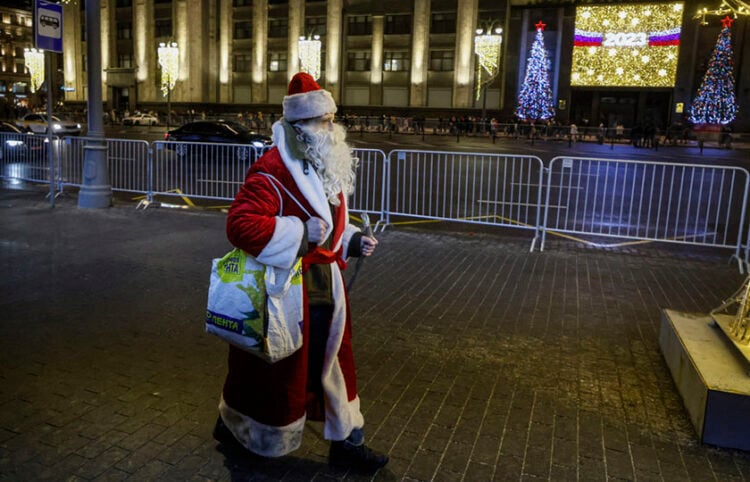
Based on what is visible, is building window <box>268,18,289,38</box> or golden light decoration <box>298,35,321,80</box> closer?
golden light decoration <box>298,35,321,80</box>

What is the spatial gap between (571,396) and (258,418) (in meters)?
2.28

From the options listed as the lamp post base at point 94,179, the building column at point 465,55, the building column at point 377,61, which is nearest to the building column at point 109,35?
the building column at point 377,61

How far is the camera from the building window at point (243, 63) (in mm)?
62562

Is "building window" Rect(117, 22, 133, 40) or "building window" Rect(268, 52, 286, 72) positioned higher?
"building window" Rect(117, 22, 133, 40)

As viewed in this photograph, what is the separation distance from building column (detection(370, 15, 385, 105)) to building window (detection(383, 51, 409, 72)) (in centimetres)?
57

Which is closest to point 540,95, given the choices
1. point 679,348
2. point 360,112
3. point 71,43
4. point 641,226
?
point 360,112

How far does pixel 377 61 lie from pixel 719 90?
28.8 m

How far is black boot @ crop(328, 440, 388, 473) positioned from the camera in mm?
3279

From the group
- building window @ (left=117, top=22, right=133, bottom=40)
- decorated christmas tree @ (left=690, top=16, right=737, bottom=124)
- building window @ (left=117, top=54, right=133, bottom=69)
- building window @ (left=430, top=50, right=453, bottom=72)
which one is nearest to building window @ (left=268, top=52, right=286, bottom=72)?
building window @ (left=430, top=50, right=453, bottom=72)

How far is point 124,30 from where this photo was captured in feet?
222

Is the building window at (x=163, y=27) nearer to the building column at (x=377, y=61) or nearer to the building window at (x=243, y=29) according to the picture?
the building window at (x=243, y=29)

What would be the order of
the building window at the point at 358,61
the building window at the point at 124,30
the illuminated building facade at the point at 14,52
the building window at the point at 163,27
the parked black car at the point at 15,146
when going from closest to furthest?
the parked black car at the point at 15,146 → the building window at the point at 358,61 → the building window at the point at 163,27 → the building window at the point at 124,30 → the illuminated building facade at the point at 14,52

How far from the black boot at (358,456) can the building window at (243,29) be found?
210 ft

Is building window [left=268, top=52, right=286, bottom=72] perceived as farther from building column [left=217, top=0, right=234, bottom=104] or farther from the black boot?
the black boot
